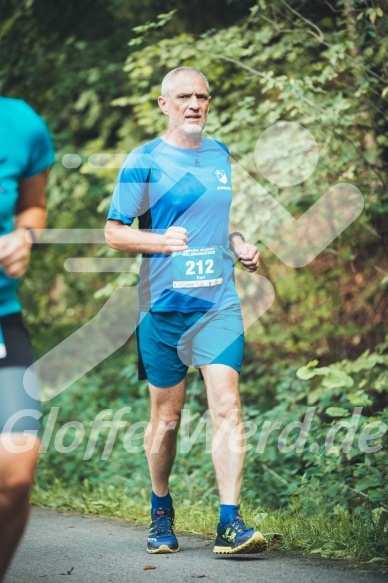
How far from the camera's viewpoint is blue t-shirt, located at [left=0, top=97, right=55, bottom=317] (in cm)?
301

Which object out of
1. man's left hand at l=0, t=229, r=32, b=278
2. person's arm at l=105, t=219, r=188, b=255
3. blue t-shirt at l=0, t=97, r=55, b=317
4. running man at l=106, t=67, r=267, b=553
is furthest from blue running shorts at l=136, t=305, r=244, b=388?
man's left hand at l=0, t=229, r=32, b=278

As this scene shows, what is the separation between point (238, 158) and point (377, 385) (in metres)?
2.49

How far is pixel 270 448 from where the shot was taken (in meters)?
6.84

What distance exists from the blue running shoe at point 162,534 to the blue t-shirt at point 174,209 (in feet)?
3.44

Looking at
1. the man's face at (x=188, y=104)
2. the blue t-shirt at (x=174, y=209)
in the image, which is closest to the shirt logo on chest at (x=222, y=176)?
the blue t-shirt at (x=174, y=209)

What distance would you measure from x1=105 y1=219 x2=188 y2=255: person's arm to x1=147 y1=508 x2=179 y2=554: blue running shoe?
53.2 inches

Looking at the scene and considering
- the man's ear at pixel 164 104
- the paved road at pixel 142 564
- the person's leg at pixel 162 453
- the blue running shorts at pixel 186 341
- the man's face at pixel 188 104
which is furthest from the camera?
the man's ear at pixel 164 104

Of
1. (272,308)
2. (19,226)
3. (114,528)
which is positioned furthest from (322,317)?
(19,226)

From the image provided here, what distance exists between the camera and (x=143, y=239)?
4.34 m

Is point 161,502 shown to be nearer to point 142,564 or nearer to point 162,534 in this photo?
point 162,534

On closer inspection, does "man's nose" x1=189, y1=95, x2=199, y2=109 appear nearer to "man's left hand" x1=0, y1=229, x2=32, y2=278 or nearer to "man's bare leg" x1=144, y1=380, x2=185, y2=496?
"man's bare leg" x1=144, y1=380, x2=185, y2=496

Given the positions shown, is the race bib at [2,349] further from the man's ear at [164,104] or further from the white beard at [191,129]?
the man's ear at [164,104]

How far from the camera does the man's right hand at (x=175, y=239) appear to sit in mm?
4152

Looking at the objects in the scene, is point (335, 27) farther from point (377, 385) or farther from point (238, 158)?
point (377, 385)
